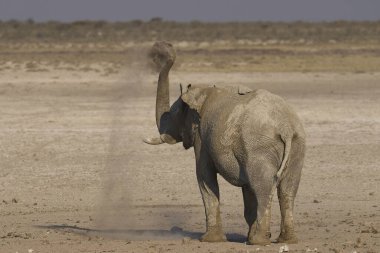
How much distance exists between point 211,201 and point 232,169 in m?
0.63

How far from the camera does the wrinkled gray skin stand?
10.9 metres

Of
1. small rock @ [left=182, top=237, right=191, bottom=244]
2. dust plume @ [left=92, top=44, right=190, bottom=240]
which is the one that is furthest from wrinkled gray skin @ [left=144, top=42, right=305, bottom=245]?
dust plume @ [left=92, top=44, right=190, bottom=240]

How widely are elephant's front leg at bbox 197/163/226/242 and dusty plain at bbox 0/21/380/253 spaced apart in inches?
5.1

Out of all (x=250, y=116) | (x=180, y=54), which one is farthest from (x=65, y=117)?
(x=180, y=54)

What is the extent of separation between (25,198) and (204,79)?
16.0m

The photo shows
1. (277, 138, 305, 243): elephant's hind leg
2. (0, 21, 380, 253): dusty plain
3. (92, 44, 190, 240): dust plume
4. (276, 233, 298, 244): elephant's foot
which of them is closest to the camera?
(277, 138, 305, 243): elephant's hind leg

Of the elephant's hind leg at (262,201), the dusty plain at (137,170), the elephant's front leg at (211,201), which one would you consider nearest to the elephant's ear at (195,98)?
the dusty plain at (137,170)

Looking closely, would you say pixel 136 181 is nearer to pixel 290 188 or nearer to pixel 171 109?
pixel 171 109

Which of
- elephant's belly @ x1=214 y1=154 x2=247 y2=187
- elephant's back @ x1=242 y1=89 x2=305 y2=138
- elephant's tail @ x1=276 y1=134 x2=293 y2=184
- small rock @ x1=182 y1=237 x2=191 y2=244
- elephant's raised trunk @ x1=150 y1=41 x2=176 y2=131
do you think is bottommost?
small rock @ x1=182 y1=237 x2=191 y2=244

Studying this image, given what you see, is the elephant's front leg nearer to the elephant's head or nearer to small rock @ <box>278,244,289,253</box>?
the elephant's head

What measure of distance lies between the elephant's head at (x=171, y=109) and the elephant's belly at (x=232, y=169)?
65 centimetres

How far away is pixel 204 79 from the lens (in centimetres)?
3062

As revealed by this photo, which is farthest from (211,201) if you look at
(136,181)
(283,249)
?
(136,181)

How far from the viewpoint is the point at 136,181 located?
15.9 metres
